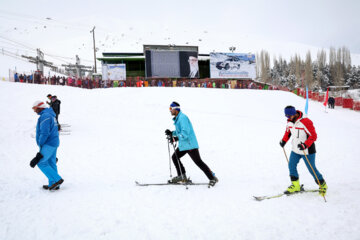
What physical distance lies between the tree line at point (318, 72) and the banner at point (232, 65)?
28.4 meters

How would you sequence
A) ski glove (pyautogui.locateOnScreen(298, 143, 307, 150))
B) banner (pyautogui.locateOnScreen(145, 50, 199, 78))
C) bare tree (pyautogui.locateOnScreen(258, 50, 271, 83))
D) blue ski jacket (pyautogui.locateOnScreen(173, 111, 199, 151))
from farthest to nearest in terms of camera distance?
bare tree (pyautogui.locateOnScreen(258, 50, 271, 83)), banner (pyautogui.locateOnScreen(145, 50, 199, 78)), blue ski jacket (pyautogui.locateOnScreen(173, 111, 199, 151)), ski glove (pyautogui.locateOnScreen(298, 143, 307, 150))

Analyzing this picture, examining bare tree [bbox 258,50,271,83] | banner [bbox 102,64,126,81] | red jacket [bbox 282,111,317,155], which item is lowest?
red jacket [bbox 282,111,317,155]

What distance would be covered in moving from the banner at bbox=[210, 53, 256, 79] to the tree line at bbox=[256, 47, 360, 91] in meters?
28.4

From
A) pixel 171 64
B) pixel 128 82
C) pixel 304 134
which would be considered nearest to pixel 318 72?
A: pixel 171 64

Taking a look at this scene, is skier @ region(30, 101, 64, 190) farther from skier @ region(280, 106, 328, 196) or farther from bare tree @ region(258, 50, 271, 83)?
bare tree @ region(258, 50, 271, 83)

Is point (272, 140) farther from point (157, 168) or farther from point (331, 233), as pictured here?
point (331, 233)

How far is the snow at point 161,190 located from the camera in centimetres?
297

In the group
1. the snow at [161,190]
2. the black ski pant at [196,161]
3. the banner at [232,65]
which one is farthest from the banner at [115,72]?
the black ski pant at [196,161]

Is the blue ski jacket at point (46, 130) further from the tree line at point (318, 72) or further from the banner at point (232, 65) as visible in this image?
the tree line at point (318, 72)

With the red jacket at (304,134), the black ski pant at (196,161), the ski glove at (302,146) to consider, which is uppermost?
the red jacket at (304,134)

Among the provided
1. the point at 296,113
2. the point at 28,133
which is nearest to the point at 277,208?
the point at 296,113

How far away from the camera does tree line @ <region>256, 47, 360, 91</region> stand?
62725mm

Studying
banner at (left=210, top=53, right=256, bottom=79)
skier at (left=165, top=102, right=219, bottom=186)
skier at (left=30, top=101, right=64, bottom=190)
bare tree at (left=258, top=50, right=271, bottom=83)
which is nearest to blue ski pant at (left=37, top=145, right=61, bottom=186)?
skier at (left=30, top=101, right=64, bottom=190)

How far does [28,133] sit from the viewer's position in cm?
963
